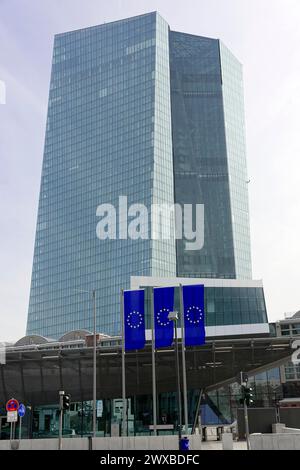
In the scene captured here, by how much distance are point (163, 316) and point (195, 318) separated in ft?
8.26

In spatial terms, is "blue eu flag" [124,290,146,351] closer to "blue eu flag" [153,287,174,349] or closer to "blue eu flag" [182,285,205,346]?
"blue eu flag" [153,287,174,349]

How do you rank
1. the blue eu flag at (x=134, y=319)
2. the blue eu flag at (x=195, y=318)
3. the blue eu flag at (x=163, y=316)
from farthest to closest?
the blue eu flag at (x=195, y=318) < the blue eu flag at (x=134, y=319) < the blue eu flag at (x=163, y=316)

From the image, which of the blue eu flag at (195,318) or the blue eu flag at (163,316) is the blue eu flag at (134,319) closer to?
the blue eu flag at (163,316)

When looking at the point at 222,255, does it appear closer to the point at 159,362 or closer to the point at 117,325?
the point at 117,325

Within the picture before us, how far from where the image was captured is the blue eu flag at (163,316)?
143ft

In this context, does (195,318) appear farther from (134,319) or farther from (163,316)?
(134,319)

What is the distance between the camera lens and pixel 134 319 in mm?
44312

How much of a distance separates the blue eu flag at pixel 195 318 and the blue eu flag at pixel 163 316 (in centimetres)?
133

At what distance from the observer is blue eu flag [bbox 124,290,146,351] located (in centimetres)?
4394

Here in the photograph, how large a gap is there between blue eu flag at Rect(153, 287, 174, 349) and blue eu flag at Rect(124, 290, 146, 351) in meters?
1.12

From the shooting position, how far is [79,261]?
644 feet

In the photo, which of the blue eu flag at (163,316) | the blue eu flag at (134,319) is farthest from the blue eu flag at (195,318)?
the blue eu flag at (134,319)
